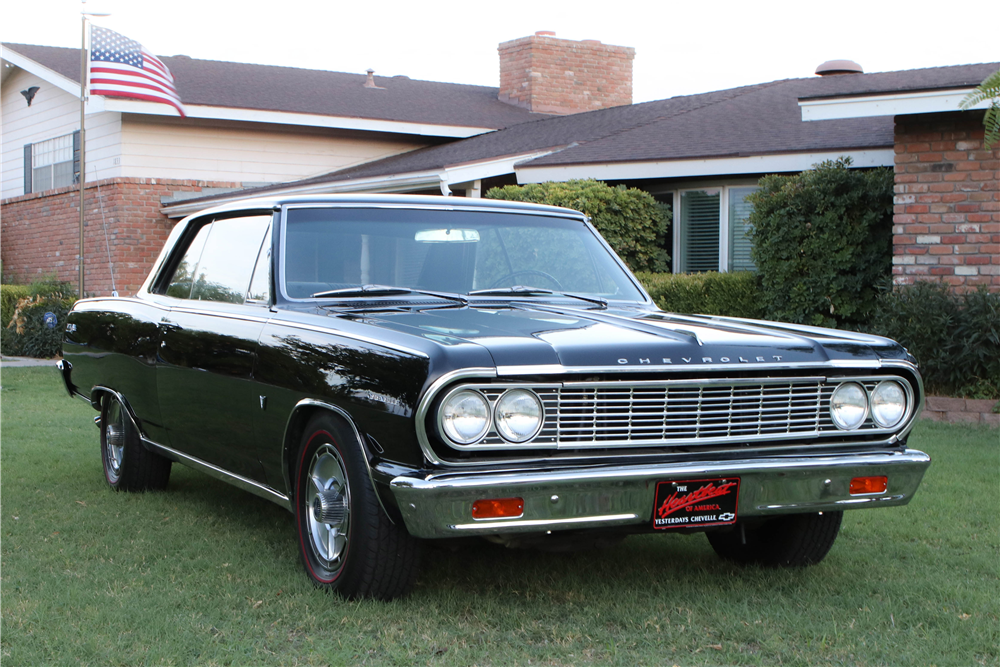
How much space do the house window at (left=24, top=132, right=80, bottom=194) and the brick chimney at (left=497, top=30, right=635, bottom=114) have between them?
953cm

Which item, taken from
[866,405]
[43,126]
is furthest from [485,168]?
[866,405]

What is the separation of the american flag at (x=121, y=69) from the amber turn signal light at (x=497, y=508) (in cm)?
1465

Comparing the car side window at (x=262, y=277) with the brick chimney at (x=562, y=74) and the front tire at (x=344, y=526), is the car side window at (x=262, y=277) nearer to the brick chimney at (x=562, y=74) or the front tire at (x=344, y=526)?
the front tire at (x=344, y=526)

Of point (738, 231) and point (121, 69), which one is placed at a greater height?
point (121, 69)

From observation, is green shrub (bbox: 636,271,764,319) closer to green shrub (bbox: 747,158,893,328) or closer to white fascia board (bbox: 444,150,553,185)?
green shrub (bbox: 747,158,893,328)

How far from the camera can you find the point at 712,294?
12.0 meters

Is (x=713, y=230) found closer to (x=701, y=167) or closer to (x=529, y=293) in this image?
(x=701, y=167)

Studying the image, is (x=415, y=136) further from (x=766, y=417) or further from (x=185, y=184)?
(x=766, y=417)

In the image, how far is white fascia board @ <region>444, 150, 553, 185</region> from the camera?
15578 millimetres

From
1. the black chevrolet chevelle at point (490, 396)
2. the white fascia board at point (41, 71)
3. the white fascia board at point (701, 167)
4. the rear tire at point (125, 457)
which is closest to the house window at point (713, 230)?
the white fascia board at point (701, 167)

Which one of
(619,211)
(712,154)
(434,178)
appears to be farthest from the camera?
(434,178)

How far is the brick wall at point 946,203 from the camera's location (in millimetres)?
10047

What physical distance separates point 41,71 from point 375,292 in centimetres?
1898

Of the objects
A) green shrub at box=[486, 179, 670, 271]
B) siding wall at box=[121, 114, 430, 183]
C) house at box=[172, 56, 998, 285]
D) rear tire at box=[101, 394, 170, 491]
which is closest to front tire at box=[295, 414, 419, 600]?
rear tire at box=[101, 394, 170, 491]
